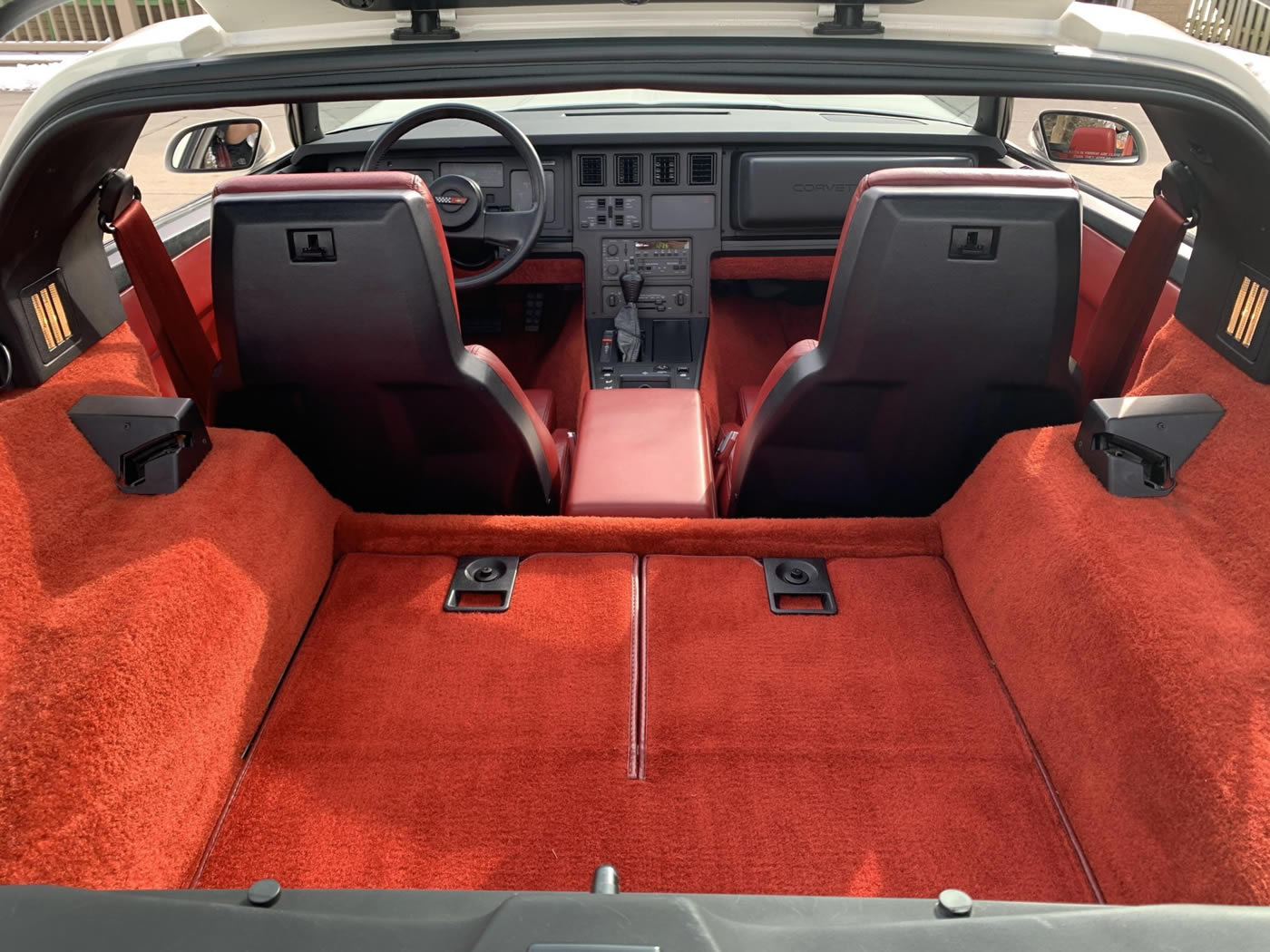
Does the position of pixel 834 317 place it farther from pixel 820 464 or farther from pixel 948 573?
pixel 948 573

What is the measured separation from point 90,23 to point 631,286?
18.2 meters

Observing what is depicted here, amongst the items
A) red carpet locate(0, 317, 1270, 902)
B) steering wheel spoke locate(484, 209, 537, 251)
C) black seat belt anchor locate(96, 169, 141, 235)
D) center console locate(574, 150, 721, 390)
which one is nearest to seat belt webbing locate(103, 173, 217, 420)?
black seat belt anchor locate(96, 169, 141, 235)

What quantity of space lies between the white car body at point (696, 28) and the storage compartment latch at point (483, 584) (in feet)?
3.17

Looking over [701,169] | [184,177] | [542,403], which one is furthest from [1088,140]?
[184,177]

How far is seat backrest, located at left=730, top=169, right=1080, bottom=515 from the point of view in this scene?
148 cm

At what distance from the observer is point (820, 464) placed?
192 centimetres

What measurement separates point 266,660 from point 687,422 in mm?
1281

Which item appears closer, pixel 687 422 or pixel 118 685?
pixel 118 685

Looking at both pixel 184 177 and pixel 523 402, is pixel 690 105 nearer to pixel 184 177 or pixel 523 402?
pixel 523 402

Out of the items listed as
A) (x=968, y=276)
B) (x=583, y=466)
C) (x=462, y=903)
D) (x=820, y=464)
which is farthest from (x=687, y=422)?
(x=462, y=903)

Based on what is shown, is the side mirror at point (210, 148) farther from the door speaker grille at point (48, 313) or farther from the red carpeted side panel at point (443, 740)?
the red carpeted side panel at point (443, 740)

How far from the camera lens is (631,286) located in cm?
339

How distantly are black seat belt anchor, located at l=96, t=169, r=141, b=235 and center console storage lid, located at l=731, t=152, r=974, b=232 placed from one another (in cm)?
212

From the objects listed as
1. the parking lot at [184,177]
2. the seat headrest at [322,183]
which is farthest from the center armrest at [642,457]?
the parking lot at [184,177]
